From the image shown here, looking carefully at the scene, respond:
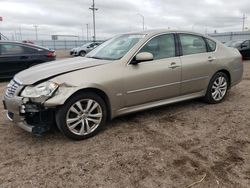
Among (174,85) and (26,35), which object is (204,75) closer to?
(174,85)

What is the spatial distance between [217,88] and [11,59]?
6.30 meters

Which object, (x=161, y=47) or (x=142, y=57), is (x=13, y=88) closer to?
(x=142, y=57)

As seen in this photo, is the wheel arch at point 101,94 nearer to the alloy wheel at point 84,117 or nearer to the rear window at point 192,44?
the alloy wheel at point 84,117

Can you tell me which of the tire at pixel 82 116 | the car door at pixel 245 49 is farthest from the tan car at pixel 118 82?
the car door at pixel 245 49

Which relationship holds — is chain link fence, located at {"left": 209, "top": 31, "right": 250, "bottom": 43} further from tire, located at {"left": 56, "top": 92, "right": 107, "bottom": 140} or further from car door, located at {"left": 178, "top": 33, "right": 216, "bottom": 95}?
tire, located at {"left": 56, "top": 92, "right": 107, "bottom": 140}

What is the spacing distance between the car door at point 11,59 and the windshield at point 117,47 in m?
4.42

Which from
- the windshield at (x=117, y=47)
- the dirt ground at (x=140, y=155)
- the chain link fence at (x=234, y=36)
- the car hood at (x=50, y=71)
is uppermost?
the chain link fence at (x=234, y=36)

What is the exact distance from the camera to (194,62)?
4477 mm

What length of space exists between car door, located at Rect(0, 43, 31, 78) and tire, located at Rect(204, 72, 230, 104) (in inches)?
237

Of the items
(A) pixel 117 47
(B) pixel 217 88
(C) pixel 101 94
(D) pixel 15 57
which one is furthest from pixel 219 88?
(D) pixel 15 57

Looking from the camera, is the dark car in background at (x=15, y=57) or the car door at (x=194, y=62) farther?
the dark car in background at (x=15, y=57)

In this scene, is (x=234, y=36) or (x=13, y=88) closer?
(x=13, y=88)

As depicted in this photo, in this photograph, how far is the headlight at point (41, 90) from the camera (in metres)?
3.14

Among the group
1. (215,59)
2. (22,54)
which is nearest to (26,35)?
(22,54)
